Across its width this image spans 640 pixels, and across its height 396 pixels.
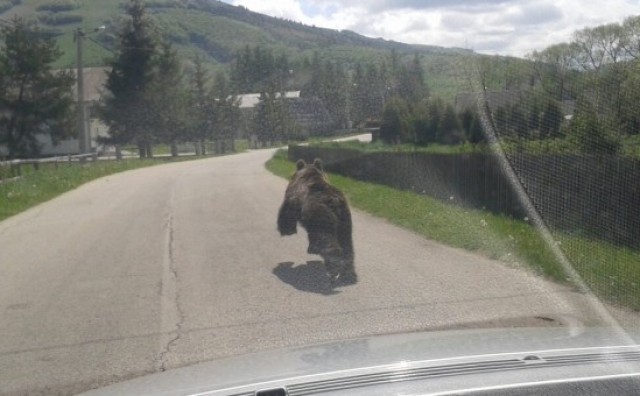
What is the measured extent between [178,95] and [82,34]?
11.2 meters

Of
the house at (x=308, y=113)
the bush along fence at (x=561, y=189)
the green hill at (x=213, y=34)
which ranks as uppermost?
the green hill at (x=213, y=34)

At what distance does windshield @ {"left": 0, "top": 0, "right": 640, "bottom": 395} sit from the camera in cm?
781

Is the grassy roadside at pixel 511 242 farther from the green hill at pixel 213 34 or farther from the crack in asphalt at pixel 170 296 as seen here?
the green hill at pixel 213 34

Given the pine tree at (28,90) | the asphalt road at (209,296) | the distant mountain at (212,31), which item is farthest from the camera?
the pine tree at (28,90)

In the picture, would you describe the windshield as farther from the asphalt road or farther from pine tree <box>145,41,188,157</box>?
pine tree <box>145,41,188,157</box>

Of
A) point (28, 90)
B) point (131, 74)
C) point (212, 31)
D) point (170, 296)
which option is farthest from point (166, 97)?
point (170, 296)

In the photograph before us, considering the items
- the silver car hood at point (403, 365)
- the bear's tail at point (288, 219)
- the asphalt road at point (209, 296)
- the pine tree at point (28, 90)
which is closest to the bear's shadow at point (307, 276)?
the asphalt road at point (209, 296)

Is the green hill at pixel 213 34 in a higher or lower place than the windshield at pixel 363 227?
higher

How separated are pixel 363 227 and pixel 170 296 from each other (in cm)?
579

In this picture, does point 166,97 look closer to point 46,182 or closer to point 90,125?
point 90,125

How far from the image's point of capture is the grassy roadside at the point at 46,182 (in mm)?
22078

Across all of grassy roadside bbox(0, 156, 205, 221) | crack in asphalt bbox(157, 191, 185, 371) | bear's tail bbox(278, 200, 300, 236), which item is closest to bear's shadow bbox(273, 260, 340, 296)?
bear's tail bbox(278, 200, 300, 236)

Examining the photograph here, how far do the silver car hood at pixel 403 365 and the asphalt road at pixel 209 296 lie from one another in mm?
2369

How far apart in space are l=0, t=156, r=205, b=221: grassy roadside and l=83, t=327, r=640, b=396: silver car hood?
16241 mm
